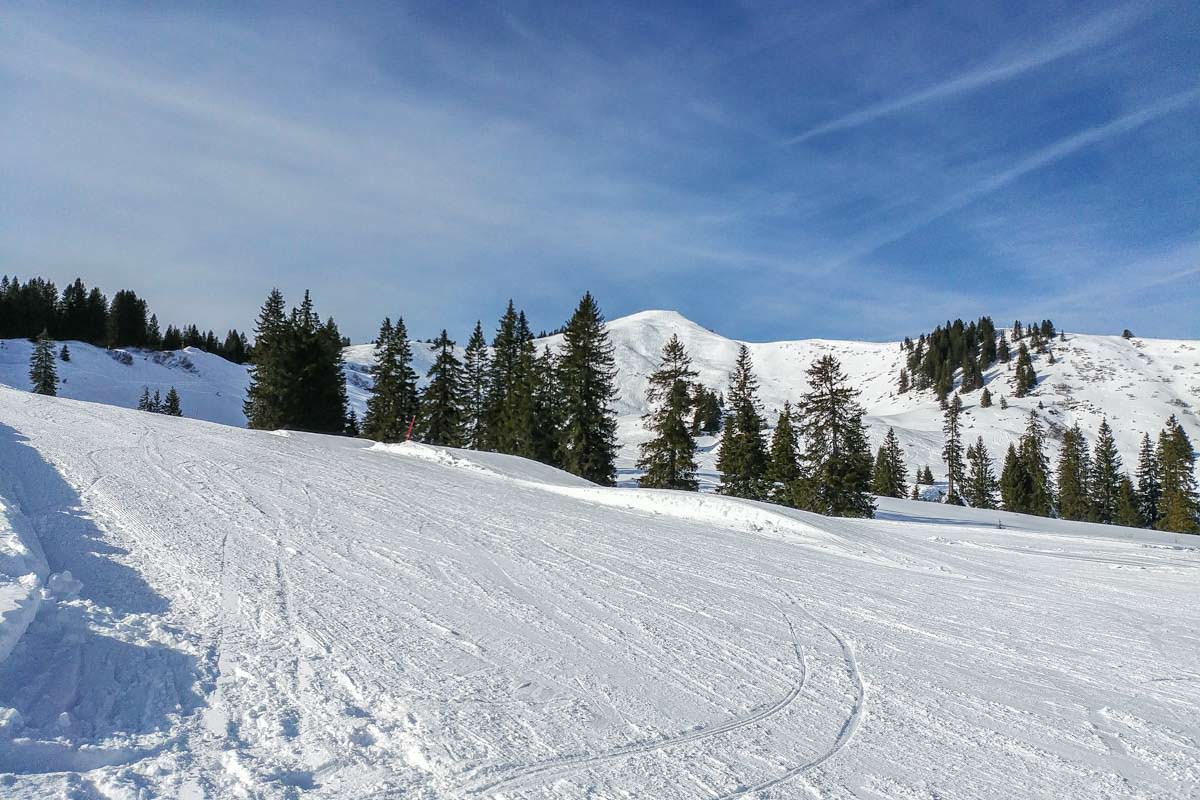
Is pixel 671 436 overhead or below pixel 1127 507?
overhead

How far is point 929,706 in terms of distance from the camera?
4.85 metres

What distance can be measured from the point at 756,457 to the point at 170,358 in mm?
104456

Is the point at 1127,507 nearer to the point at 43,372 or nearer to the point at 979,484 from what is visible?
the point at 979,484

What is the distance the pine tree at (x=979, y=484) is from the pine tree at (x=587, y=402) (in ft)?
178

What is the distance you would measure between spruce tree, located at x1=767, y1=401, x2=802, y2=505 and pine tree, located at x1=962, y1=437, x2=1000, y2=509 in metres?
42.5

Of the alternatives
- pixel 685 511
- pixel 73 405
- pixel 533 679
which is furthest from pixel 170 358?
pixel 533 679

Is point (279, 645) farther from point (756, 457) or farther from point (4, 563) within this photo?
point (756, 457)

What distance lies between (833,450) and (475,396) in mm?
24067

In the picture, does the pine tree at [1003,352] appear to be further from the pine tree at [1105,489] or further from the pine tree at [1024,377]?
the pine tree at [1105,489]

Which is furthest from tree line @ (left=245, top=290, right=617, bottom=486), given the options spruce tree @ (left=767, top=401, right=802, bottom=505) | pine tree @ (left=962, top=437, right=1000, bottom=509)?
pine tree @ (left=962, top=437, right=1000, bottom=509)

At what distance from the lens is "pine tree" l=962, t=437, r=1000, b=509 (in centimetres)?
7188

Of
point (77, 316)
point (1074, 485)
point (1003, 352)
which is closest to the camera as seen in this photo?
point (1074, 485)

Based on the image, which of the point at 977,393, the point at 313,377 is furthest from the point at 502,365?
the point at 977,393

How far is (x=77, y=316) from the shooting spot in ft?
318
